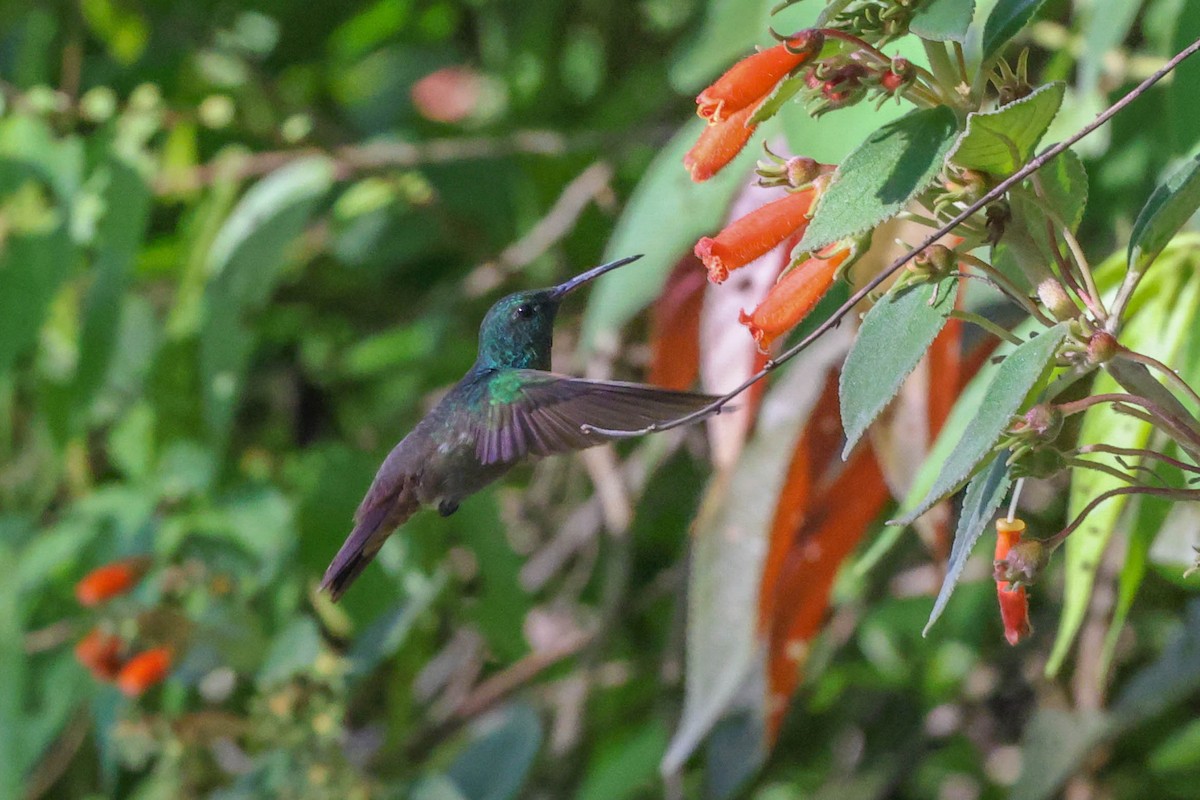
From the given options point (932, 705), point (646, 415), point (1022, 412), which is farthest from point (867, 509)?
point (932, 705)

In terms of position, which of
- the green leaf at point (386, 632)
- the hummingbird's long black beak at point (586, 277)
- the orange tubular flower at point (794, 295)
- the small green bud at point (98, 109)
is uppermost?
the small green bud at point (98, 109)

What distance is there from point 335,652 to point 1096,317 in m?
2.65

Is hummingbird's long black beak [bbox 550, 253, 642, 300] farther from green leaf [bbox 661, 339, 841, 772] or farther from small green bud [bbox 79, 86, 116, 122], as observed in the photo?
small green bud [bbox 79, 86, 116, 122]

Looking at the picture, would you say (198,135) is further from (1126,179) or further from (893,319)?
(893,319)

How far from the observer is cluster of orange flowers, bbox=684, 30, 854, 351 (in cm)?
105

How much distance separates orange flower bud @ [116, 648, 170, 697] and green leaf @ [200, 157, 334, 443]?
458 mm

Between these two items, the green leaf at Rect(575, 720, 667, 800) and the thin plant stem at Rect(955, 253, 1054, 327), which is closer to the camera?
the thin plant stem at Rect(955, 253, 1054, 327)

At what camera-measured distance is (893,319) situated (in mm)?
1021

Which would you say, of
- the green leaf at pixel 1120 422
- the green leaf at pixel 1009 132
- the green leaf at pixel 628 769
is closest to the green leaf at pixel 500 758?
the green leaf at pixel 628 769

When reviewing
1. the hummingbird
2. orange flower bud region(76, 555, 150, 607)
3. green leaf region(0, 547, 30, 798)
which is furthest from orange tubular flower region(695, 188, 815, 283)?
green leaf region(0, 547, 30, 798)

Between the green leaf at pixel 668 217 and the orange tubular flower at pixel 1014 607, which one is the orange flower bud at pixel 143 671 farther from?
the orange tubular flower at pixel 1014 607

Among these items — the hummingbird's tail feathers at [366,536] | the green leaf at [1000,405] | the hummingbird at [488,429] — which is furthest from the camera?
the hummingbird's tail feathers at [366,536]

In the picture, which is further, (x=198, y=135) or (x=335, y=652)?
(x=198, y=135)

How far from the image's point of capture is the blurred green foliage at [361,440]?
2742 millimetres
